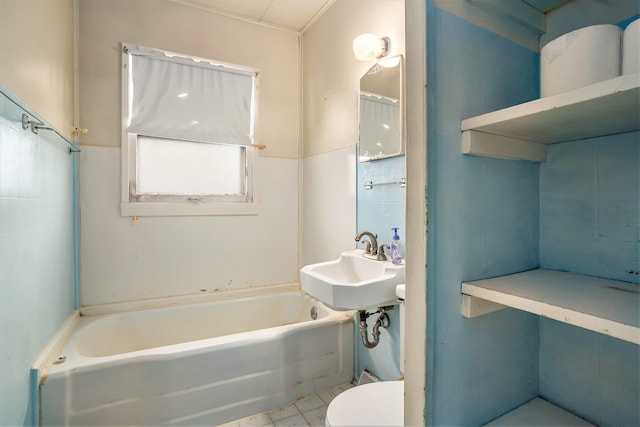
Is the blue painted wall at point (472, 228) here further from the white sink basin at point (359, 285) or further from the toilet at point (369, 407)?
the white sink basin at point (359, 285)

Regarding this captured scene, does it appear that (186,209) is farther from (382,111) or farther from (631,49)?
(631,49)

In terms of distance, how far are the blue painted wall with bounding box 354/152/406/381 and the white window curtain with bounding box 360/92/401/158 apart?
0.24 ft

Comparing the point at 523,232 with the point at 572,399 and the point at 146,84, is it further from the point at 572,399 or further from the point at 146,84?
the point at 146,84

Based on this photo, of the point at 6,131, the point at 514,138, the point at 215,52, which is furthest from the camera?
the point at 215,52

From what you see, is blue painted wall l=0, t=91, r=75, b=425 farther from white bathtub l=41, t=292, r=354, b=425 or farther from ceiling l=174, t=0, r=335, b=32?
ceiling l=174, t=0, r=335, b=32

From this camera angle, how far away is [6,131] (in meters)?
1.05

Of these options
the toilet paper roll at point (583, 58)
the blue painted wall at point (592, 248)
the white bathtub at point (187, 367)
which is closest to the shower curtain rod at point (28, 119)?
the white bathtub at point (187, 367)

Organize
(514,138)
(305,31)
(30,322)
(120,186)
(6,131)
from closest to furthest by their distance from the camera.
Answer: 1. (514,138)
2. (6,131)
3. (30,322)
4. (120,186)
5. (305,31)

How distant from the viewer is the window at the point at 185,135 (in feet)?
6.88

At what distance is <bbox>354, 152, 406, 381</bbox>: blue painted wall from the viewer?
1.66 metres

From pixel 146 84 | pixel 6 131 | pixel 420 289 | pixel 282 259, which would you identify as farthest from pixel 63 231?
pixel 420 289

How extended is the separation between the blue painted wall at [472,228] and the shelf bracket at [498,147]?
0.08 ft

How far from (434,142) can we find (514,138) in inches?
10.7

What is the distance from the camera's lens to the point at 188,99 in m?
2.22
